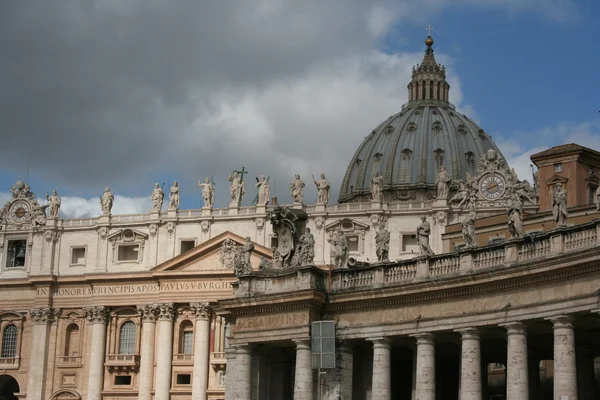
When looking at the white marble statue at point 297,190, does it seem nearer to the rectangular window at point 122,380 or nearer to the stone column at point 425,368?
the rectangular window at point 122,380

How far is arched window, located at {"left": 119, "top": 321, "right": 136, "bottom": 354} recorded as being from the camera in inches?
4277

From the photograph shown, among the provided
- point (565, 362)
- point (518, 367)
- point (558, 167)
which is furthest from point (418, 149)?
point (565, 362)

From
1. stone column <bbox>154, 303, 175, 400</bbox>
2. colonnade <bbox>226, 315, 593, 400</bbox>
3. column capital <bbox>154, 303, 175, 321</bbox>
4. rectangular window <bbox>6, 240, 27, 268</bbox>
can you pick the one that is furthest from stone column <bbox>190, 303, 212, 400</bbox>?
colonnade <bbox>226, 315, 593, 400</bbox>

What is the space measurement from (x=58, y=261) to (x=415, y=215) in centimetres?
3617

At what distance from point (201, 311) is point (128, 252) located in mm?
11250

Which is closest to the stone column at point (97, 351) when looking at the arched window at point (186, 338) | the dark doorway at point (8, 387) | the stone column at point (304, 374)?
the arched window at point (186, 338)

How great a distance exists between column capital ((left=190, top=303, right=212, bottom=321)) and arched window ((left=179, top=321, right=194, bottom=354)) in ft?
6.06

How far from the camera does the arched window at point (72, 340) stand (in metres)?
111

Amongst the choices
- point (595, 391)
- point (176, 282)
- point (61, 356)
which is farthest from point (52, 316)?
point (595, 391)

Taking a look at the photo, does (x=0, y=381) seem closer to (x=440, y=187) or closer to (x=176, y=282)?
(x=176, y=282)

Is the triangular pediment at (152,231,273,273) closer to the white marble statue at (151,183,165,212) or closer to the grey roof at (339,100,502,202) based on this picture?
the white marble statue at (151,183,165,212)

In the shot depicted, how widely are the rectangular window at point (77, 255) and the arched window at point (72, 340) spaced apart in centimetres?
622

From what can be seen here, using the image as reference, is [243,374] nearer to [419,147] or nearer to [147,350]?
[147,350]

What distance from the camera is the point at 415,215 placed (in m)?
100
